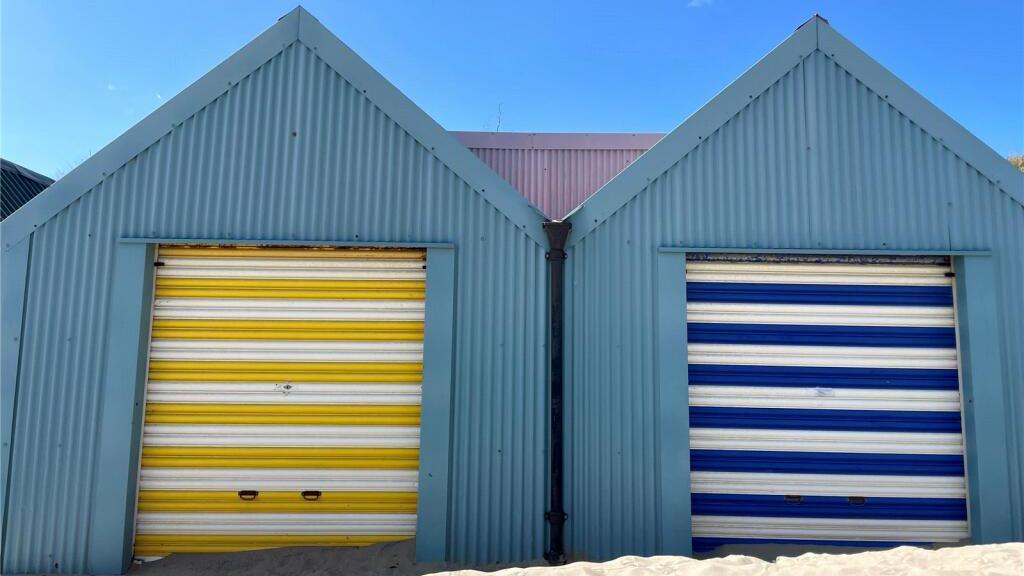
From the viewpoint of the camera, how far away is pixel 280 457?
213 inches

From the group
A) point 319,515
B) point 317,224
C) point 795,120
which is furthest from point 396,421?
point 795,120

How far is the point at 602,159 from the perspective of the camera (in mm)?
9375

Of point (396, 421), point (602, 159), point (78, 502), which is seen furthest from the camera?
point (602, 159)

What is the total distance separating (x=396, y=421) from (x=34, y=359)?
143 inches

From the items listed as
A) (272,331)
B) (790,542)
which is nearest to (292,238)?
(272,331)

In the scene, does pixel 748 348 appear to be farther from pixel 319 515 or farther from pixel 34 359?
pixel 34 359

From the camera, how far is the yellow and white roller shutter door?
5.37 metres

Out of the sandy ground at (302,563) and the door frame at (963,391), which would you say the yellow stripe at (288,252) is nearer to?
the door frame at (963,391)

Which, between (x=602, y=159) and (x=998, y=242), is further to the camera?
(x=602, y=159)

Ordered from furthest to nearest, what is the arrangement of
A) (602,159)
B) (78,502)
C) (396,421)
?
(602,159), (396,421), (78,502)

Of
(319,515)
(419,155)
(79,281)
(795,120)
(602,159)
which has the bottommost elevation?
(319,515)

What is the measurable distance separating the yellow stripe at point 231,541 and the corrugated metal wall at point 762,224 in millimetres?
2221

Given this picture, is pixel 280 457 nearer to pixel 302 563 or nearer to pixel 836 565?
pixel 302 563

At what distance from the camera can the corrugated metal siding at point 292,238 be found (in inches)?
203
